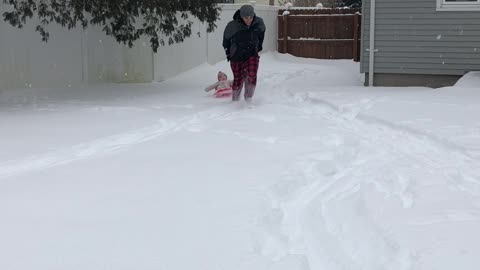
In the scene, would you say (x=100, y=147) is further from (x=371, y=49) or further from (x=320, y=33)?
(x=320, y=33)

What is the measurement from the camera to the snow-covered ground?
3531 mm

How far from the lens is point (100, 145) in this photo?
21.6 ft

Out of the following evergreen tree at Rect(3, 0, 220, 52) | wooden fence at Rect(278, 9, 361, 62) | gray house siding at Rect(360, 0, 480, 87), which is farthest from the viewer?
wooden fence at Rect(278, 9, 361, 62)

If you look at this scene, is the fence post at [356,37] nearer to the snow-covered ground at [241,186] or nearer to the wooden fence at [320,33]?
the wooden fence at [320,33]

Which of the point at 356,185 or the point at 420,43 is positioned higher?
the point at 420,43

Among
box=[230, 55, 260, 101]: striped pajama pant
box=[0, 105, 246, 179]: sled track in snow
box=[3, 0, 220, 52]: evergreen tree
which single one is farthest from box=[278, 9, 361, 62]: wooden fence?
box=[0, 105, 246, 179]: sled track in snow

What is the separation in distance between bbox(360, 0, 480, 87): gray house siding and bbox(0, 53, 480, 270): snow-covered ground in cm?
319

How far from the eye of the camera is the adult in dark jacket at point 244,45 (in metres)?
9.99

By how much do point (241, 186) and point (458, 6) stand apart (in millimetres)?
8845

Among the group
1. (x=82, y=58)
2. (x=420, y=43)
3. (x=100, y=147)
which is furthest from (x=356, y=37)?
(x=100, y=147)

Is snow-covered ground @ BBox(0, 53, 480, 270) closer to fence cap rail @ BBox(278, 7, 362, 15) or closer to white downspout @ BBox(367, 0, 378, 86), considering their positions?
white downspout @ BBox(367, 0, 378, 86)

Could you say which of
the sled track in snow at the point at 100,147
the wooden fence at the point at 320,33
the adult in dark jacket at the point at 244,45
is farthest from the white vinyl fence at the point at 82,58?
the wooden fence at the point at 320,33

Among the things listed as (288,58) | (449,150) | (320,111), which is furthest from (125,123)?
(288,58)

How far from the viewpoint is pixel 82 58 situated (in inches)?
477
